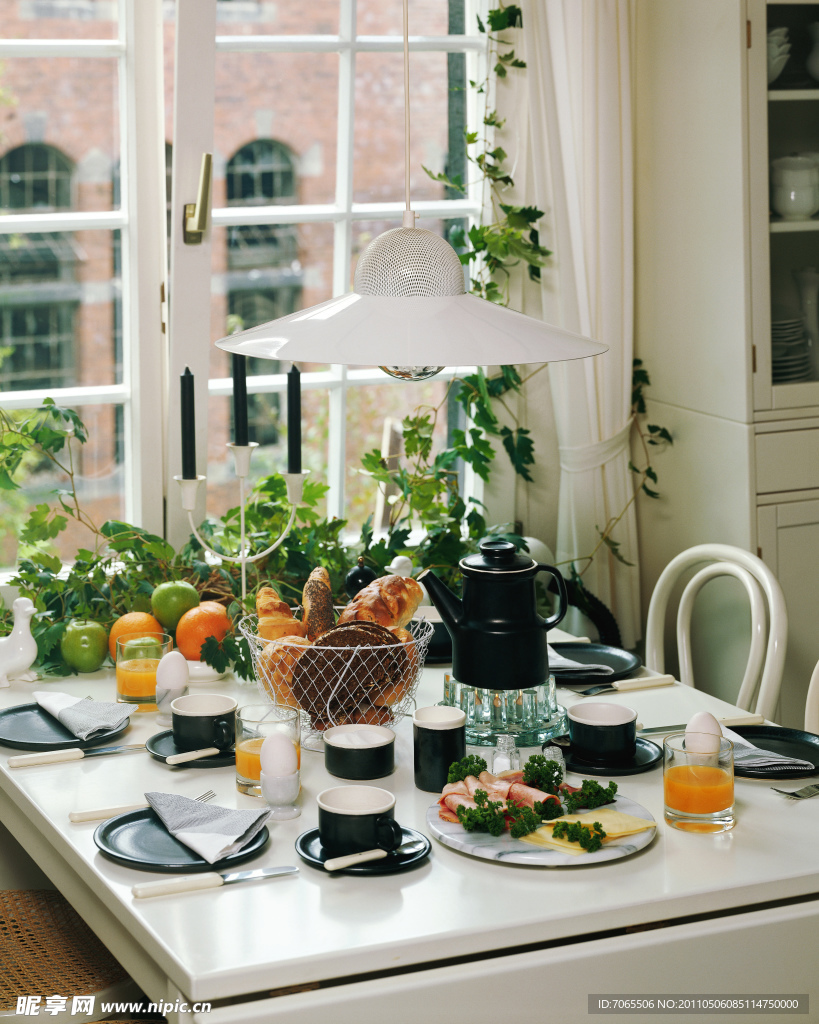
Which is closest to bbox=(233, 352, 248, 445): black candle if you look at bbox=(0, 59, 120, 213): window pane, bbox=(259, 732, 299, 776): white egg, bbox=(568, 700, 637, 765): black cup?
bbox=(259, 732, 299, 776): white egg

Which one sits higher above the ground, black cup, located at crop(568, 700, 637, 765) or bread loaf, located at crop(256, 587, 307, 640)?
bread loaf, located at crop(256, 587, 307, 640)

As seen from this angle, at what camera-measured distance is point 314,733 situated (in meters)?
1.69

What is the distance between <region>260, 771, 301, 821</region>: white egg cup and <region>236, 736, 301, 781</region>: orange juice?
52mm

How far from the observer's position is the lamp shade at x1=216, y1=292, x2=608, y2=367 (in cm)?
127

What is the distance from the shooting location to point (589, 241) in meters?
2.65

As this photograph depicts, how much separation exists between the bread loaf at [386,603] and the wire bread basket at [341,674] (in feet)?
0.38

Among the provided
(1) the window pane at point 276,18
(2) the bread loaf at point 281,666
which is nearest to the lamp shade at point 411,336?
(2) the bread loaf at point 281,666

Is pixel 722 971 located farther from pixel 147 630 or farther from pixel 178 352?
pixel 178 352

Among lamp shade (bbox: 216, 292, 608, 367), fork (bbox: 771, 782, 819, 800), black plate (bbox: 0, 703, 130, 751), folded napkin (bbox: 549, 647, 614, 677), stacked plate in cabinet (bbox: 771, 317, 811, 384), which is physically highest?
stacked plate in cabinet (bbox: 771, 317, 811, 384)

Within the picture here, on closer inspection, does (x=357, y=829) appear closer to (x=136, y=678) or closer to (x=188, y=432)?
(x=136, y=678)

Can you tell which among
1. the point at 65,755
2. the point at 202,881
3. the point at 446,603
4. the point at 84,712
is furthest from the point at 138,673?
the point at 202,881

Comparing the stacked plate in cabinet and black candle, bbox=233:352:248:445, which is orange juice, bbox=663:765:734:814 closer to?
black candle, bbox=233:352:248:445

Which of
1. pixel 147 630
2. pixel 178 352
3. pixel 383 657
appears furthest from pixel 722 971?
pixel 178 352

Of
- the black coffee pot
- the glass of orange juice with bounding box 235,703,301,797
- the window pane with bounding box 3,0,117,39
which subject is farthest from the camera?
the window pane with bounding box 3,0,117,39
